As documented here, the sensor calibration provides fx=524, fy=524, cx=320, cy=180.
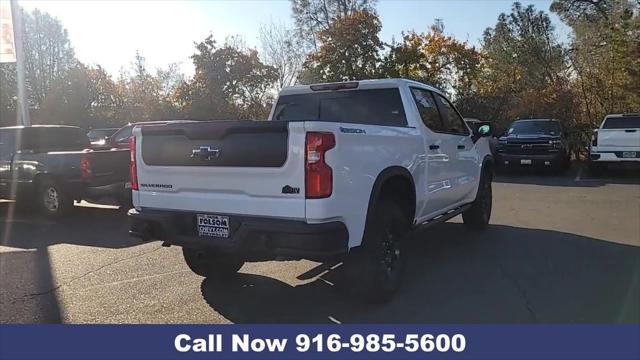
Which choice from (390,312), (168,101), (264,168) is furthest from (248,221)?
(168,101)

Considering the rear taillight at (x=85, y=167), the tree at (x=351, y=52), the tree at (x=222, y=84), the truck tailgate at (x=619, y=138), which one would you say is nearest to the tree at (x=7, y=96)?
the tree at (x=222, y=84)

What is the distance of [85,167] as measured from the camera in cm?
898

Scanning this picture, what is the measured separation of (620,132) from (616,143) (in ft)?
1.01

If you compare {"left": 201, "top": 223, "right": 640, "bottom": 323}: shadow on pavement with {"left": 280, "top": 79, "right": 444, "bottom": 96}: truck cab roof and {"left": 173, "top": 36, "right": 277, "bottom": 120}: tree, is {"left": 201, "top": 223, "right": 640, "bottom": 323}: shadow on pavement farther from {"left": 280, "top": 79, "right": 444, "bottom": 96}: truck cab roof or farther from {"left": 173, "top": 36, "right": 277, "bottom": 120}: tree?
{"left": 173, "top": 36, "right": 277, "bottom": 120}: tree

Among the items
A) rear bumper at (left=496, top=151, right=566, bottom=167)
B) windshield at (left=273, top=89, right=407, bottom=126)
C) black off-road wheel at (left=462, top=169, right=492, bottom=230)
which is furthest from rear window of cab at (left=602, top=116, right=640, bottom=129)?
windshield at (left=273, top=89, right=407, bottom=126)

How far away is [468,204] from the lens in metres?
7.00

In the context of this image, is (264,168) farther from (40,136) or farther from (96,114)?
(96,114)

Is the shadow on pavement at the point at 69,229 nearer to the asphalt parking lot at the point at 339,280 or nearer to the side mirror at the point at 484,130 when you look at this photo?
the asphalt parking lot at the point at 339,280

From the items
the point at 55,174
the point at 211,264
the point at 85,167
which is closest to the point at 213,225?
the point at 211,264

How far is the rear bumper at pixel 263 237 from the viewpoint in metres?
3.80

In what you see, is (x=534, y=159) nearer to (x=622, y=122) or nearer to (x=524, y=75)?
(x=622, y=122)

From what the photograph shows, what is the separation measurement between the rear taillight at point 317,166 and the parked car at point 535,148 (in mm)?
12774

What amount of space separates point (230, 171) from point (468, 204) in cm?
392

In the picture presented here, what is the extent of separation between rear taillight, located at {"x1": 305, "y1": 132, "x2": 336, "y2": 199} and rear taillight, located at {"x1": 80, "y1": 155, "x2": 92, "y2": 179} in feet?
21.1
